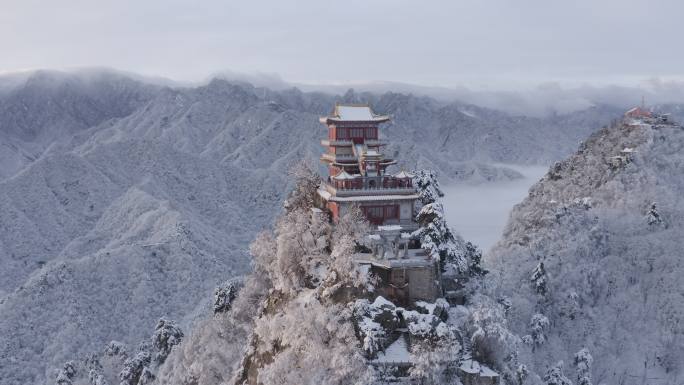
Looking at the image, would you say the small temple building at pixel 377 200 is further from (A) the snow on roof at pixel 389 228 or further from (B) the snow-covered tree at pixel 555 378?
(B) the snow-covered tree at pixel 555 378

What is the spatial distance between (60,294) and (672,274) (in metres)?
94.9

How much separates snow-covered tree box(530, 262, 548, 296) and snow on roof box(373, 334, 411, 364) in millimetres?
46765

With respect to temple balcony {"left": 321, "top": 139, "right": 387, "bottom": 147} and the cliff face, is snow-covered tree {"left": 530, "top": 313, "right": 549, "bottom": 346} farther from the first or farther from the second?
temple balcony {"left": 321, "top": 139, "right": 387, "bottom": 147}

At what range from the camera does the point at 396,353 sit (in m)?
42.8

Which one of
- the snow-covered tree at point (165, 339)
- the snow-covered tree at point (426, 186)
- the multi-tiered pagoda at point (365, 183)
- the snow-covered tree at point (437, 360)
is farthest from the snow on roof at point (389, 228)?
the snow-covered tree at point (165, 339)

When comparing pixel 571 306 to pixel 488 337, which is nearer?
pixel 488 337

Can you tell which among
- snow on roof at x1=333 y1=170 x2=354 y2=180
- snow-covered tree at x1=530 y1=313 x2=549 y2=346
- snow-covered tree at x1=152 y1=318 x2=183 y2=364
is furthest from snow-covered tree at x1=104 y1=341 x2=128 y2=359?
snow-covered tree at x1=530 y1=313 x2=549 y2=346

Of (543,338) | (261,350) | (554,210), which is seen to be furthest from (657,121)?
(261,350)

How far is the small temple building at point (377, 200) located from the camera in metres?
46.5

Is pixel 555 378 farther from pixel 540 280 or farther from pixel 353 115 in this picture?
pixel 353 115

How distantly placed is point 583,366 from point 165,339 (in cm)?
4919

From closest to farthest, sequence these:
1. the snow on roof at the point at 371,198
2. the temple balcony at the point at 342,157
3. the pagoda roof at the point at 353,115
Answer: the snow on roof at the point at 371,198 → the temple balcony at the point at 342,157 → the pagoda roof at the point at 353,115

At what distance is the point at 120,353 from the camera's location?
273 feet

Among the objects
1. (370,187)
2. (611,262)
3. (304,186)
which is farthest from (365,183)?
(611,262)
